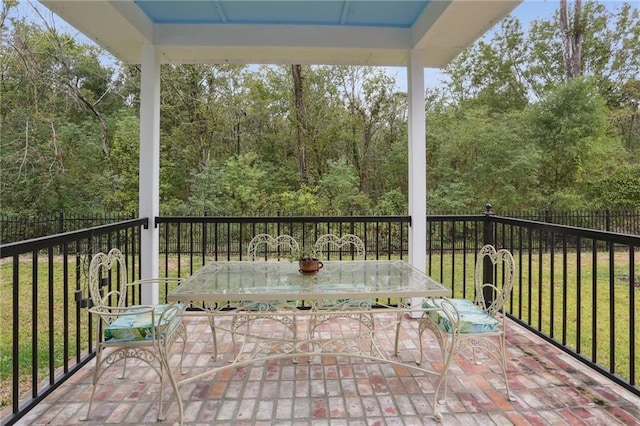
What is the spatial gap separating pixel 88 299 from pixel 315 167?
822 centimetres

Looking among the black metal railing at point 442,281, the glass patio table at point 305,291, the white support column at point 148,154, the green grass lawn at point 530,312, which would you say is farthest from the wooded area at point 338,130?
the glass patio table at point 305,291

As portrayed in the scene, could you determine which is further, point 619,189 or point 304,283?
point 619,189

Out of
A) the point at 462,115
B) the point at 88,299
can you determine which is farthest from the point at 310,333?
the point at 462,115

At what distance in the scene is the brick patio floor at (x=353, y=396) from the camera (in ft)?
6.16

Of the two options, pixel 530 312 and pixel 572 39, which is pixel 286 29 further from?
pixel 572 39

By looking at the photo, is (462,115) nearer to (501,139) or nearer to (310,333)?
(501,139)

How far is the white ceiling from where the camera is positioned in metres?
2.86

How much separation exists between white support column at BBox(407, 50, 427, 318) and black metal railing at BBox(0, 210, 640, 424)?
0.12 metres

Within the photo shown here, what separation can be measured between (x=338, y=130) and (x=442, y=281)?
265 inches

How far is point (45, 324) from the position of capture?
412 cm

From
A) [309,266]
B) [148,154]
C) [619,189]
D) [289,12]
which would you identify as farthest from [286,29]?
[619,189]

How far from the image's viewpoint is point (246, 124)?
32.9 feet

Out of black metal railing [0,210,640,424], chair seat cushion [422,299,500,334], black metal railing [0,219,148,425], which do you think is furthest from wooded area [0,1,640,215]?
chair seat cushion [422,299,500,334]

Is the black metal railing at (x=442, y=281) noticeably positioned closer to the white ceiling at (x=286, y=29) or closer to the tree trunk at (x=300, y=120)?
the white ceiling at (x=286, y=29)
